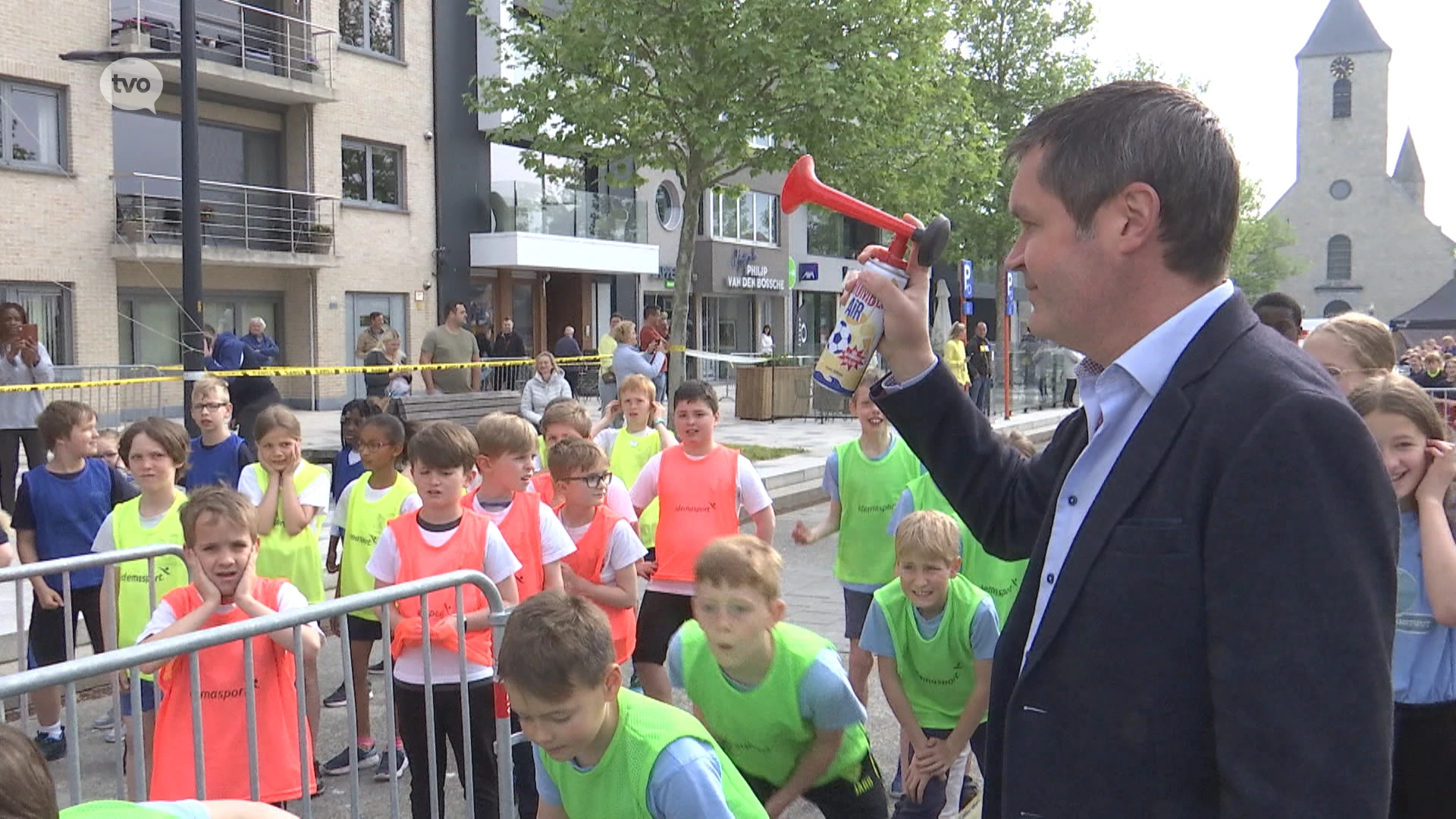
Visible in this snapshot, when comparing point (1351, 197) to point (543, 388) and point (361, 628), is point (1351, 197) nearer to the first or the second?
point (543, 388)

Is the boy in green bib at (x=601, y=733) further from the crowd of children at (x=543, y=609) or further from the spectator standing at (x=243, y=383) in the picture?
the spectator standing at (x=243, y=383)

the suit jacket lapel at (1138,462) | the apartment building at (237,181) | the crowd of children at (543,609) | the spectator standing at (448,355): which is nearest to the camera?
the suit jacket lapel at (1138,462)

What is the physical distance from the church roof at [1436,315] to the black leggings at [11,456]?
3522cm

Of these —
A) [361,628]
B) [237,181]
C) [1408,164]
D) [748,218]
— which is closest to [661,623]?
[361,628]

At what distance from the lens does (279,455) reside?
557 centimetres

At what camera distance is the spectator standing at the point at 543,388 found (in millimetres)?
12586

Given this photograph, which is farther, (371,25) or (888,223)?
(371,25)

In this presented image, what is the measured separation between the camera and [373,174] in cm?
2612

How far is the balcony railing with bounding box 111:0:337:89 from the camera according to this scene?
68.4 feet

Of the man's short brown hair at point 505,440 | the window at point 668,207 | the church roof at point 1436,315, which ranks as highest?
the window at point 668,207

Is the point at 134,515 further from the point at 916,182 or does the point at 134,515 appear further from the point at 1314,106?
the point at 1314,106

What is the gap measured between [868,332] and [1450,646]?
184 cm

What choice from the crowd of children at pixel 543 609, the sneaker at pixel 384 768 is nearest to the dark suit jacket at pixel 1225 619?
the crowd of children at pixel 543 609

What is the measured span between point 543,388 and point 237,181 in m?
14.2
